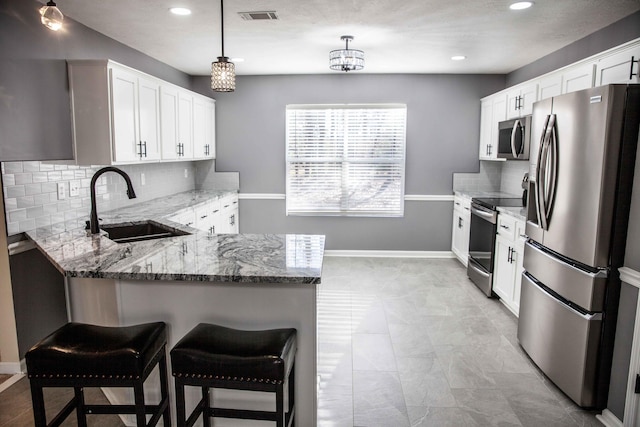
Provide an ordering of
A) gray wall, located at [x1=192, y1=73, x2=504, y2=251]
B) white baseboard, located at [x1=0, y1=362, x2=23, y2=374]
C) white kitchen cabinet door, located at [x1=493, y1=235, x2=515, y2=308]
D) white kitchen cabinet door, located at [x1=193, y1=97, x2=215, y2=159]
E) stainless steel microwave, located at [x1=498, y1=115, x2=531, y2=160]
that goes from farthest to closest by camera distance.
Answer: gray wall, located at [x1=192, y1=73, x2=504, y2=251], white kitchen cabinet door, located at [x1=193, y1=97, x2=215, y2=159], stainless steel microwave, located at [x1=498, y1=115, x2=531, y2=160], white kitchen cabinet door, located at [x1=493, y1=235, x2=515, y2=308], white baseboard, located at [x1=0, y1=362, x2=23, y2=374]

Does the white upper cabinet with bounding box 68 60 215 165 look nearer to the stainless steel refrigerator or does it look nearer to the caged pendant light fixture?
the caged pendant light fixture

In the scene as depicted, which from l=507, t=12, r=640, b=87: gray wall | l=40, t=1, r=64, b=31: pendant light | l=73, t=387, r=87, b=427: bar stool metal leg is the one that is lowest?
l=73, t=387, r=87, b=427: bar stool metal leg

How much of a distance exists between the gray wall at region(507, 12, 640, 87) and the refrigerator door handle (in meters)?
1.25

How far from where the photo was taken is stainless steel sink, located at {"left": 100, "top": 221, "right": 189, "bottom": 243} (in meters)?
3.28

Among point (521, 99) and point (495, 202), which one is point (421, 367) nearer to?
point (495, 202)

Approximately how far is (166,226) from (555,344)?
2.81 m

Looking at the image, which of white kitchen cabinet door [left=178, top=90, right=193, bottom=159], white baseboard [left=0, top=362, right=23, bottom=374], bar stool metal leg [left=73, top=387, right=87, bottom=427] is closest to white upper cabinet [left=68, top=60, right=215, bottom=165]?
white kitchen cabinet door [left=178, top=90, right=193, bottom=159]

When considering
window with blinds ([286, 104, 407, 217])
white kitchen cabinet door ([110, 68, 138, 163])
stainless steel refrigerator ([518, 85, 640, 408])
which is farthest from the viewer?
window with blinds ([286, 104, 407, 217])

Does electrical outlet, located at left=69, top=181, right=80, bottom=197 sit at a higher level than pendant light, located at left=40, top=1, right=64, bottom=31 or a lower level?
lower

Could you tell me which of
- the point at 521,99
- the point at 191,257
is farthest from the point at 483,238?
the point at 191,257

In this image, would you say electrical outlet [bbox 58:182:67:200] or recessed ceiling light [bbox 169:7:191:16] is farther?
electrical outlet [bbox 58:182:67:200]

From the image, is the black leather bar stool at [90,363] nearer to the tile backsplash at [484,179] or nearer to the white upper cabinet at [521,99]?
the white upper cabinet at [521,99]

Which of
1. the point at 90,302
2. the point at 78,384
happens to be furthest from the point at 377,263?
the point at 78,384

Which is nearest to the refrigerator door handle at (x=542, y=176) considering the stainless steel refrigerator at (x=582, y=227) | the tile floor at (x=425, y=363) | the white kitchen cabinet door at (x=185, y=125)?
the stainless steel refrigerator at (x=582, y=227)
